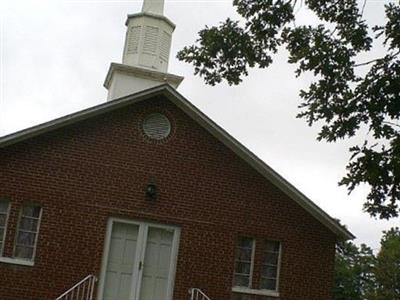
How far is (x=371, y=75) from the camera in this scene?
10891 mm

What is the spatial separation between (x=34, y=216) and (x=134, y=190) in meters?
2.21

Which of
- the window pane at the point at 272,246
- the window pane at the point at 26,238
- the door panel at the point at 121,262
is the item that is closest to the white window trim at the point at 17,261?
the window pane at the point at 26,238

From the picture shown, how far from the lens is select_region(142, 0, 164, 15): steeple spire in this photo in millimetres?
21731

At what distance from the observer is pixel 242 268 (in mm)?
15617

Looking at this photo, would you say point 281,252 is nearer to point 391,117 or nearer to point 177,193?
point 177,193

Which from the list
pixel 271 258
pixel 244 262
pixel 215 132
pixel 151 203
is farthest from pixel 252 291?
pixel 215 132

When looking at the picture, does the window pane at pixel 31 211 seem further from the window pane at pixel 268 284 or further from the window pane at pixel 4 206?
the window pane at pixel 268 284

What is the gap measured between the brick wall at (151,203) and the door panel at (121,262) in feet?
1.10

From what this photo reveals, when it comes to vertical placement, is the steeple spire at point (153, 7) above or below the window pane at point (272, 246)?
above

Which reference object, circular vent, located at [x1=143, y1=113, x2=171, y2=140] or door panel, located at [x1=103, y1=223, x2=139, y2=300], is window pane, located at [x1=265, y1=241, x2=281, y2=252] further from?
circular vent, located at [x1=143, y1=113, x2=171, y2=140]

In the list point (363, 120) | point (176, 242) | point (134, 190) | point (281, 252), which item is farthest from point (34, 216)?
point (363, 120)

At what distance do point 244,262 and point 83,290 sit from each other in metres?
3.69

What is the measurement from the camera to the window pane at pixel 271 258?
1583 centimetres

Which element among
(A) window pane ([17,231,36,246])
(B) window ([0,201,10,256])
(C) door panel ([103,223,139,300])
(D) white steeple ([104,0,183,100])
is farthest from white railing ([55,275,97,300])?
(D) white steeple ([104,0,183,100])
